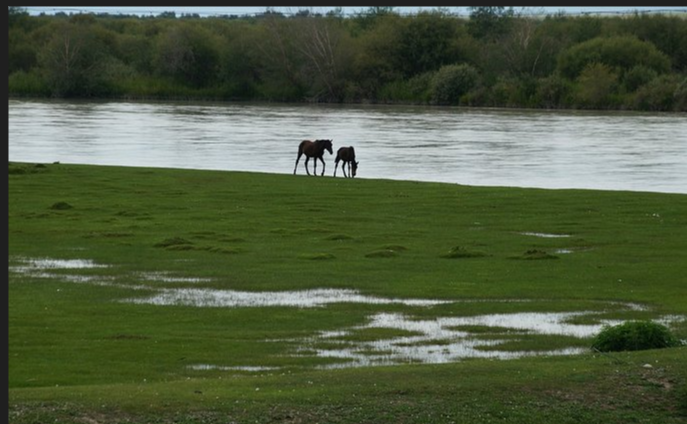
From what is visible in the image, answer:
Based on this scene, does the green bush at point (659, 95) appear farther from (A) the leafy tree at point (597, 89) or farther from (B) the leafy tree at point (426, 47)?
(B) the leafy tree at point (426, 47)

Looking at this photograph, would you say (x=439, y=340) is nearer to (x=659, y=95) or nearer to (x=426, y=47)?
(x=659, y=95)

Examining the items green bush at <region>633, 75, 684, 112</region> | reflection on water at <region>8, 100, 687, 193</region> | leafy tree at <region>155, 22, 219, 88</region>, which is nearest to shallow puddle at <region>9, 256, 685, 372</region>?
reflection on water at <region>8, 100, 687, 193</region>

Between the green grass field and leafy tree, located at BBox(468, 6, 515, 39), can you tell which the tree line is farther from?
the green grass field

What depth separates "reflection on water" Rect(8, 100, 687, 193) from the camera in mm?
39344

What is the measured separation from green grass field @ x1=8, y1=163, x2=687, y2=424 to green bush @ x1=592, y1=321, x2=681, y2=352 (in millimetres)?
783

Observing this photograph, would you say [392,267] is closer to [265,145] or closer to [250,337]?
[250,337]

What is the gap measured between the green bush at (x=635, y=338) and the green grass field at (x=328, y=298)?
0.78 metres

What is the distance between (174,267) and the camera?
20.1 m

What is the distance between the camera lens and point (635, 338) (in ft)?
39.3

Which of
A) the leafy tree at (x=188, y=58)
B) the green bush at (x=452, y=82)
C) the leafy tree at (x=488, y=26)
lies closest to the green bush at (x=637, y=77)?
the green bush at (x=452, y=82)

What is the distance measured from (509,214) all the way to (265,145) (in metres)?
24.6

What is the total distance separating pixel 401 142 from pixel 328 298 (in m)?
36.3

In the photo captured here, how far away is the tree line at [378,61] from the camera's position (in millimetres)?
91312

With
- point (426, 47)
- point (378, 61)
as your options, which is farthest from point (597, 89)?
point (378, 61)
